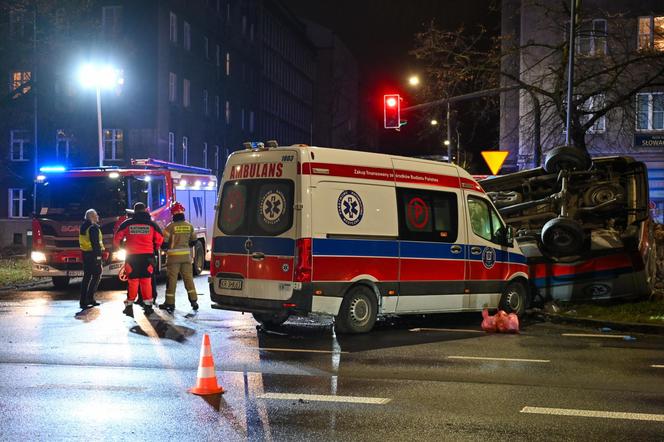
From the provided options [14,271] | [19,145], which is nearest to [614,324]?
[14,271]

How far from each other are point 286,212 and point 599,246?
6170 mm

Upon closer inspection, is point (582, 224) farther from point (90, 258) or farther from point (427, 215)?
point (90, 258)

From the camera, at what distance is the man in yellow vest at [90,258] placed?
1531 cm

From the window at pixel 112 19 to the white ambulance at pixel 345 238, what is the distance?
3545 cm

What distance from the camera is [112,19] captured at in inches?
1784

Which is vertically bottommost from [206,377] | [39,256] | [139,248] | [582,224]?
[206,377]

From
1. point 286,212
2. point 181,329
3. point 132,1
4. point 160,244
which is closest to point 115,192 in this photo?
Answer: point 160,244

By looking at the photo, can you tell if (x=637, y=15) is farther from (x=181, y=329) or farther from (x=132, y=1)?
(x=181, y=329)

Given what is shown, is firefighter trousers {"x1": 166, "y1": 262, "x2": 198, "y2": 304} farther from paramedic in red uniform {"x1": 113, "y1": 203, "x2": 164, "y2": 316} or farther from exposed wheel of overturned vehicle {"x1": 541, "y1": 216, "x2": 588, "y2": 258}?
exposed wheel of overturned vehicle {"x1": 541, "y1": 216, "x2": 588, "y2": 258}

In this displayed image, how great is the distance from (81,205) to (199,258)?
13.8ft

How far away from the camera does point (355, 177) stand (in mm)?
11781

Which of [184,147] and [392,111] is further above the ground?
[184,147]

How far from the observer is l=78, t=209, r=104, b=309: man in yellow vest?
15312 mm

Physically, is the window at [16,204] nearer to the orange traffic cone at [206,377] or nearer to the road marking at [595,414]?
the orange traffic cone at [206,377]
